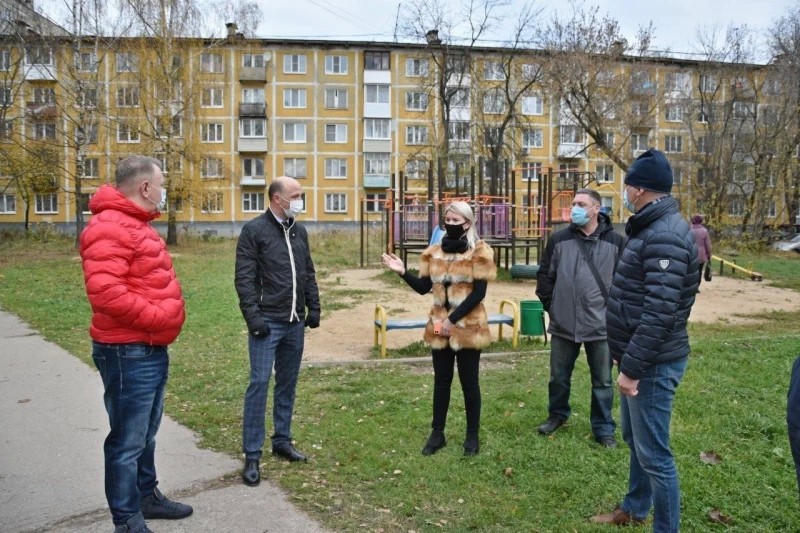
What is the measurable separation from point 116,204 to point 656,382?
2.81 meters

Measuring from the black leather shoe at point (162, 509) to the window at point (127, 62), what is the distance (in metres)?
30.4

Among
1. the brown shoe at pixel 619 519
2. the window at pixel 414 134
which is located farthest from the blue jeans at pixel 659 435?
the window at pixel 414 134

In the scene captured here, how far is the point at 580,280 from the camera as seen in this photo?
5.29m

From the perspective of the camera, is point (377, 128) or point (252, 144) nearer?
point (252, 144)

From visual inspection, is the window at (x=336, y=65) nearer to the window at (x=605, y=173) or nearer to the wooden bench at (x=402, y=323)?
the window at (x=605, y=173)

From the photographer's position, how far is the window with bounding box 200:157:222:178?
33656 mm

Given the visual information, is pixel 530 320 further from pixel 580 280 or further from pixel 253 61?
pixel 253 61

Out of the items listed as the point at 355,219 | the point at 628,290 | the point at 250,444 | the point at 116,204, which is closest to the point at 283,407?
the point at 250,444

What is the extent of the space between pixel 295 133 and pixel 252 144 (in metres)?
3.37

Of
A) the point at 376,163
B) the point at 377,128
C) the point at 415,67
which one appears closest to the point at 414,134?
the point at 377,128

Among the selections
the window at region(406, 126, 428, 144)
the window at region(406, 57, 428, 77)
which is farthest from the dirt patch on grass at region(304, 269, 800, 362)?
the window at region(406, 126, 428, 144)

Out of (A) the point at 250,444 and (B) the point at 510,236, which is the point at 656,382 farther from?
(B) the point at 510,236

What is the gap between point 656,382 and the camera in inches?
131

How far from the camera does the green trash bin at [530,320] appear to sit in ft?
31.4
